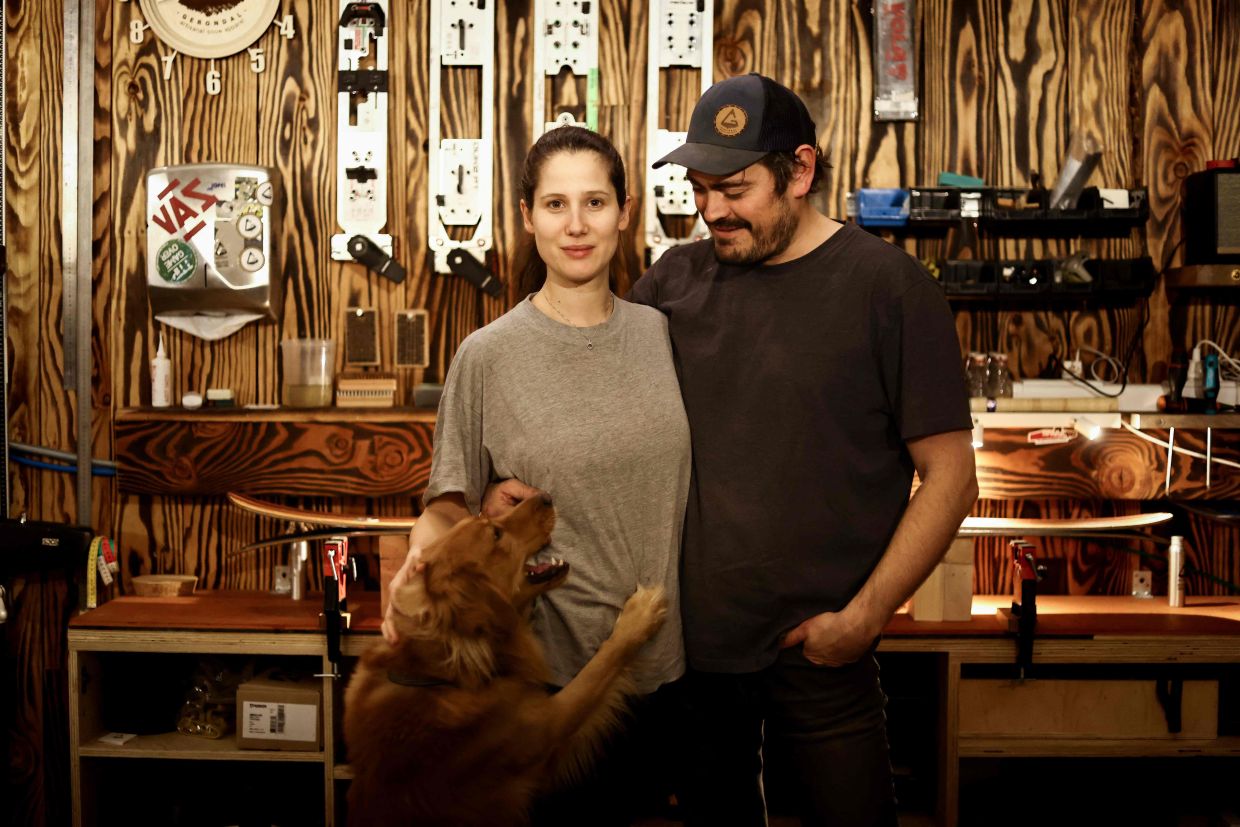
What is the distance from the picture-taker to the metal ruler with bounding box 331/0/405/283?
325 centimetres

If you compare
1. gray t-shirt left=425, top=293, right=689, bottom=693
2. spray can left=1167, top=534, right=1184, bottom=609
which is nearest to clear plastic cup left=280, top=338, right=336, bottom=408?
gray t-shirt left=425, top=293, right=689, bottom=693

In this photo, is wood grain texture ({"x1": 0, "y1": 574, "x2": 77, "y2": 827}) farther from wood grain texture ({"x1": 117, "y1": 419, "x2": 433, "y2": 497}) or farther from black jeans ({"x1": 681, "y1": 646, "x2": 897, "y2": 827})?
black jeans ({"x1": 681, "y1": 646, "x2": 897, "y2": 827})

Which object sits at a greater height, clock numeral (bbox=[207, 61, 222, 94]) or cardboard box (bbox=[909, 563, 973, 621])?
clock numeral (bbox=[207, 61, 222, 94])

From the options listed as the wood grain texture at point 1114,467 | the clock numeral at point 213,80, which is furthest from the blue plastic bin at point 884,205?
the clock numeral at point 213,80

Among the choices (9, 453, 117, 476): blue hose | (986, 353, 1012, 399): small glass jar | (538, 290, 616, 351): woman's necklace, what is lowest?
(9, 453, 117, 476): blue hose

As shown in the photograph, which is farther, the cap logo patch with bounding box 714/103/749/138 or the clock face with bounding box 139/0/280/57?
the clock face with bounding box 139/0/280/57

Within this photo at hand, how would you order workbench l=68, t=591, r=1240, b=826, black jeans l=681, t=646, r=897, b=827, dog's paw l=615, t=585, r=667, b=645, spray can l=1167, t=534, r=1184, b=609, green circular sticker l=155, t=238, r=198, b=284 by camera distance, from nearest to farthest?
dog's paw l=615, t=585, r=667, b=645
black jeans l=681, t=646, r=897, b=827
workbench l=68, t=591, r=1240, b=826
spray can l=1167, t=534, r=1184, b=609
green circular sticker l=155, t=238, r=198, b=284

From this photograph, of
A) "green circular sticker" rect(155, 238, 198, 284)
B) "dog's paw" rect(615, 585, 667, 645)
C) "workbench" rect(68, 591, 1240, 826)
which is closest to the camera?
"dog's paw" rect(615, 585, 667, 645)

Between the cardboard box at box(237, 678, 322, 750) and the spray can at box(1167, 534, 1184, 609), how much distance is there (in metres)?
2.62

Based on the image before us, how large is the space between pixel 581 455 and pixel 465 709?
0.57m

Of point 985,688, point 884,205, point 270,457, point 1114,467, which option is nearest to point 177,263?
point 270,457

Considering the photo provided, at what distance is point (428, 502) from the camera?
182cm

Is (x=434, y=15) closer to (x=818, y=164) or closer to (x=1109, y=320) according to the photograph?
(x=818, y=164)

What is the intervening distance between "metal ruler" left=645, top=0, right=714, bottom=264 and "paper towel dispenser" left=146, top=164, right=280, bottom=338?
4.13 feet
